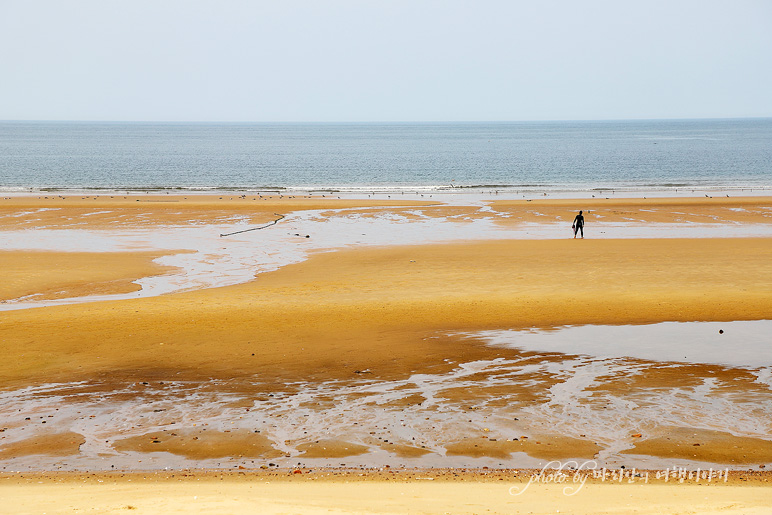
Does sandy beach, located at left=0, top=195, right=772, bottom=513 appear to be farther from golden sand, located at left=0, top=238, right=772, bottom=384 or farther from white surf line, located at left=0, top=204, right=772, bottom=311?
white surf line, located at left=0, top=204, right=772, bottom=311

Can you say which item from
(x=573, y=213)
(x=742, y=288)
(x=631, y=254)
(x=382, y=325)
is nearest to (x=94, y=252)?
(x=382, y=325)

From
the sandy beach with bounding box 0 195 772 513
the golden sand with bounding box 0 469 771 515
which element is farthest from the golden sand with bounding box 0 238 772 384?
the golden sand with bounding box 0 469 771 515

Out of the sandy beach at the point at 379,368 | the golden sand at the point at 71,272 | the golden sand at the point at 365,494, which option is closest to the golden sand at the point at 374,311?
the sandy beach at the point at 379,368

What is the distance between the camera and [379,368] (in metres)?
14.3

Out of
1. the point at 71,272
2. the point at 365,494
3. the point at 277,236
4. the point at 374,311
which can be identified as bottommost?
the point at 71,272

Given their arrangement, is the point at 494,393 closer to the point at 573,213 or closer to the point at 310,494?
the point at 310,494

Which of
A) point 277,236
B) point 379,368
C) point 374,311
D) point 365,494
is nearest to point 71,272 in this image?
point 277,236

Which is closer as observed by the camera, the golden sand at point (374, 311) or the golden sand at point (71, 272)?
the golden sand at point (374, 311)

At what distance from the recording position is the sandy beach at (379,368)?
9.74 meters

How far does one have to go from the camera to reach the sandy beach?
9.74 meters

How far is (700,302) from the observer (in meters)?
20.3

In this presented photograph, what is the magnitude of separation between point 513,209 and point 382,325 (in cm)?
3115

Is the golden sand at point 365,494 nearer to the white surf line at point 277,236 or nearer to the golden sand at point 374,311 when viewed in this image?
the golden sand at point 374,311

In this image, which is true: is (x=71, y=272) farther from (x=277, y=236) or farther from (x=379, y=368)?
(x=379, y=368)
